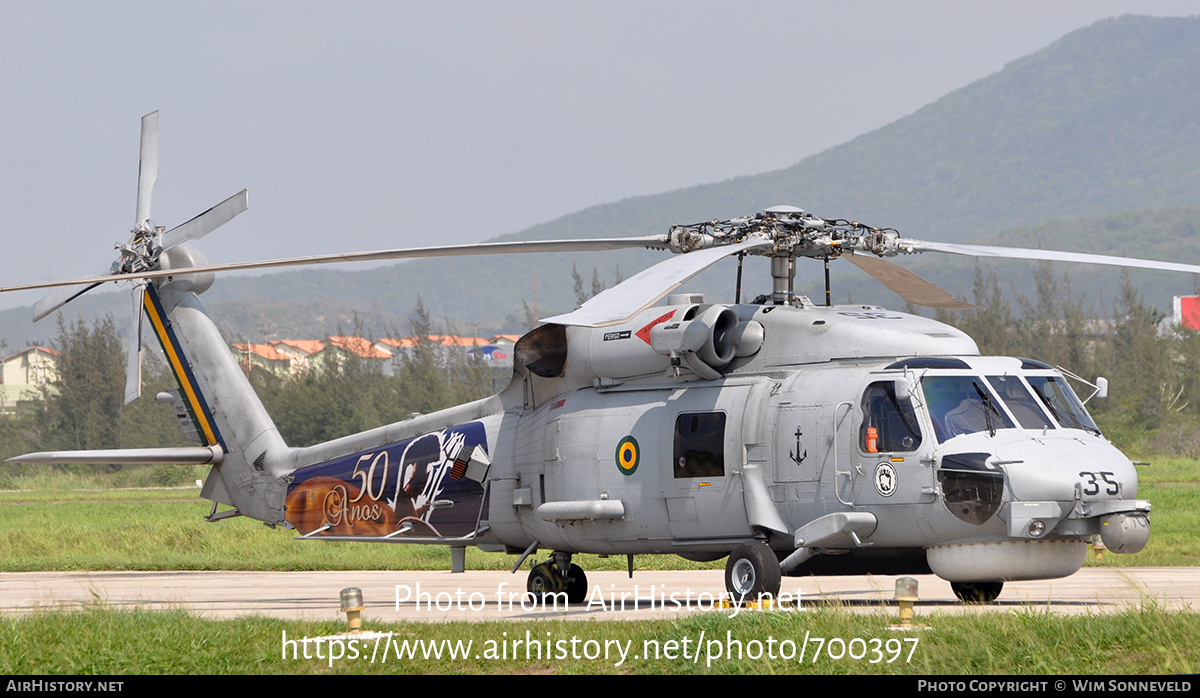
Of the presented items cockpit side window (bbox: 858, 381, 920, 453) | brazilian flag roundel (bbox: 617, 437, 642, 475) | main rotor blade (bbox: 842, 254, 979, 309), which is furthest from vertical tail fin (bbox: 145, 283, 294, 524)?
cockpit side window (bbox: 858, 381, 920, 453)

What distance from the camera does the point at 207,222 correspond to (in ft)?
60.1

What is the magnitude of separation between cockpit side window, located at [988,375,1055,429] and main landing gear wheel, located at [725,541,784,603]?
2.84 metres

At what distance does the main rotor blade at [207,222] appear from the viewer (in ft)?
57.9

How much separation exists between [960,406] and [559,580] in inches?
224

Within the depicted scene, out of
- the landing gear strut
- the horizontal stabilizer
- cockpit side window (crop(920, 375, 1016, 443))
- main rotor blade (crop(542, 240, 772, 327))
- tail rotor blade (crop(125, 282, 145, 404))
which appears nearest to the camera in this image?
main rotor blade (crop(542, 240, 772, 327))

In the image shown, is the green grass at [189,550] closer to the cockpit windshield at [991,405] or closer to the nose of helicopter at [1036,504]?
the cockpit windshield at [991,405]

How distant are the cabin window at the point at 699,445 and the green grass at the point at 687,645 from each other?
286 cm

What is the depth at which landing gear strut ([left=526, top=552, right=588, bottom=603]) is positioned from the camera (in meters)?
16.3

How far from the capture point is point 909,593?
35.2 ft

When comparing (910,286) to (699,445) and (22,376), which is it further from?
(22,376)

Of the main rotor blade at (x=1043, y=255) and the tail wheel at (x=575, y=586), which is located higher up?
the main rotor blade at (x=1043, y=255)

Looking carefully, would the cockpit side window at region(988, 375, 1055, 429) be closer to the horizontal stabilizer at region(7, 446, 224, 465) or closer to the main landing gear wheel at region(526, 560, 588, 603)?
the main landing gear wheel at region(526, 560, 588, 603)

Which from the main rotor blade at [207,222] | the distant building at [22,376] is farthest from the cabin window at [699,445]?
the distant building at [22,376]
